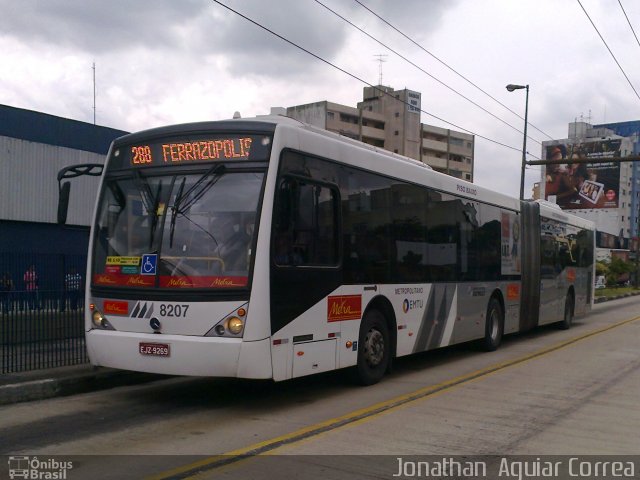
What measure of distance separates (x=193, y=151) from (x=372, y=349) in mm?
3905

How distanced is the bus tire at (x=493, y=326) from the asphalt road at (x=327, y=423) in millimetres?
2498

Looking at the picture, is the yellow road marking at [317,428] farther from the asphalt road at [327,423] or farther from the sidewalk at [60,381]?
the sidewalk at [60,381]

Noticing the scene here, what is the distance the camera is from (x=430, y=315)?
1193cm

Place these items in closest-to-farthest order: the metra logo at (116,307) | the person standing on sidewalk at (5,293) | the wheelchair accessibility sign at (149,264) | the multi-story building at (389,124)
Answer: the wheelchair accessibility sign at (149,264), the metra logo at (116,307), the person standing on sidewalk at (5,293), the multi-story building at (389,124)

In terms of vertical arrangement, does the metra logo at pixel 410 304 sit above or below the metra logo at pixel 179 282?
below

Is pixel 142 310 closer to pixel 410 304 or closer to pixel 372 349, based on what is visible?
pixel 372 349

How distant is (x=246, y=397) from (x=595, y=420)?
14.5ft

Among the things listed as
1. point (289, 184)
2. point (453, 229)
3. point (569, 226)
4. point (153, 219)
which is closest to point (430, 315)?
→ point (453, 229)

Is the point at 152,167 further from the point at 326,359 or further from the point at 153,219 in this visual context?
the point at 326,359

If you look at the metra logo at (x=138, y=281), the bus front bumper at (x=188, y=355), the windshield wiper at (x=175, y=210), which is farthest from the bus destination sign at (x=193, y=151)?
the bus front bumper at (x=188, y=355)

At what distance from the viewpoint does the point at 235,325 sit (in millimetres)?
7895

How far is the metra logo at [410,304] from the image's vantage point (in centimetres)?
1102

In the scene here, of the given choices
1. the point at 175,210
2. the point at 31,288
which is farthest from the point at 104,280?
the point at 31,288

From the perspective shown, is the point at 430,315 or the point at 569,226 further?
the point at 569,226
